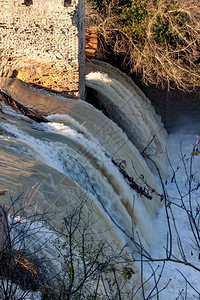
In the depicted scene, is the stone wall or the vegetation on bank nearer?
the stone wall

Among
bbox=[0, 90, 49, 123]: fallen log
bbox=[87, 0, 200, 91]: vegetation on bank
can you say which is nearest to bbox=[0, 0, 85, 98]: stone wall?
bbox=[0, 90, 49, 123]: fallen log

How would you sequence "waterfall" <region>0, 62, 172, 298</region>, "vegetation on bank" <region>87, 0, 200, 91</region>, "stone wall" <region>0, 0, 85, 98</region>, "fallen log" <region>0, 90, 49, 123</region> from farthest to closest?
"vegetation on bank" <region>87, 0, 200, 91</region>
"stone wall" <region>0, 0, 85, 98</region>
"fallen log" <region>0, 90, 49, 123</region>
"waterfall" <region>0, 62, 172, 298</region>

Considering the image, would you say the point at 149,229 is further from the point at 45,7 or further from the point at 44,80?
the point at 45,7

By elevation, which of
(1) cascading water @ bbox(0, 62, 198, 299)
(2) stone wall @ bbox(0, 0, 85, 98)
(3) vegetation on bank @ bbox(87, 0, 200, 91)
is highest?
(3) vegetation on bank @ bbox(87, 0, 200, 91)

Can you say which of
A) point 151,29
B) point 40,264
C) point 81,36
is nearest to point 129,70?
point 151,29

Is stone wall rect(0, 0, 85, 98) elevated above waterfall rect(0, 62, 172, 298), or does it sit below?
above

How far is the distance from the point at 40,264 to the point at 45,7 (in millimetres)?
5623

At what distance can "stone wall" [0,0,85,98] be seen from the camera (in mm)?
7637

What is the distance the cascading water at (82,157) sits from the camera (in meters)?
4.44

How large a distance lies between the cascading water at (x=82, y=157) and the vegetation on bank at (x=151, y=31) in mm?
2214

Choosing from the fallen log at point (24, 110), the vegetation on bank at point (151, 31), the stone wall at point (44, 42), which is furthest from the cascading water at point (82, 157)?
the vegetation on bank at point (151, 31)

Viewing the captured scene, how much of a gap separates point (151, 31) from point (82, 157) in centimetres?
632

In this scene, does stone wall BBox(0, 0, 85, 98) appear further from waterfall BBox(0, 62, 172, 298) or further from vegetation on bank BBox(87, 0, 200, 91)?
vegetation on bank BBox(87, 0, 200, 91)

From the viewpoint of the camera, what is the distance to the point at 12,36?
7.85 m
